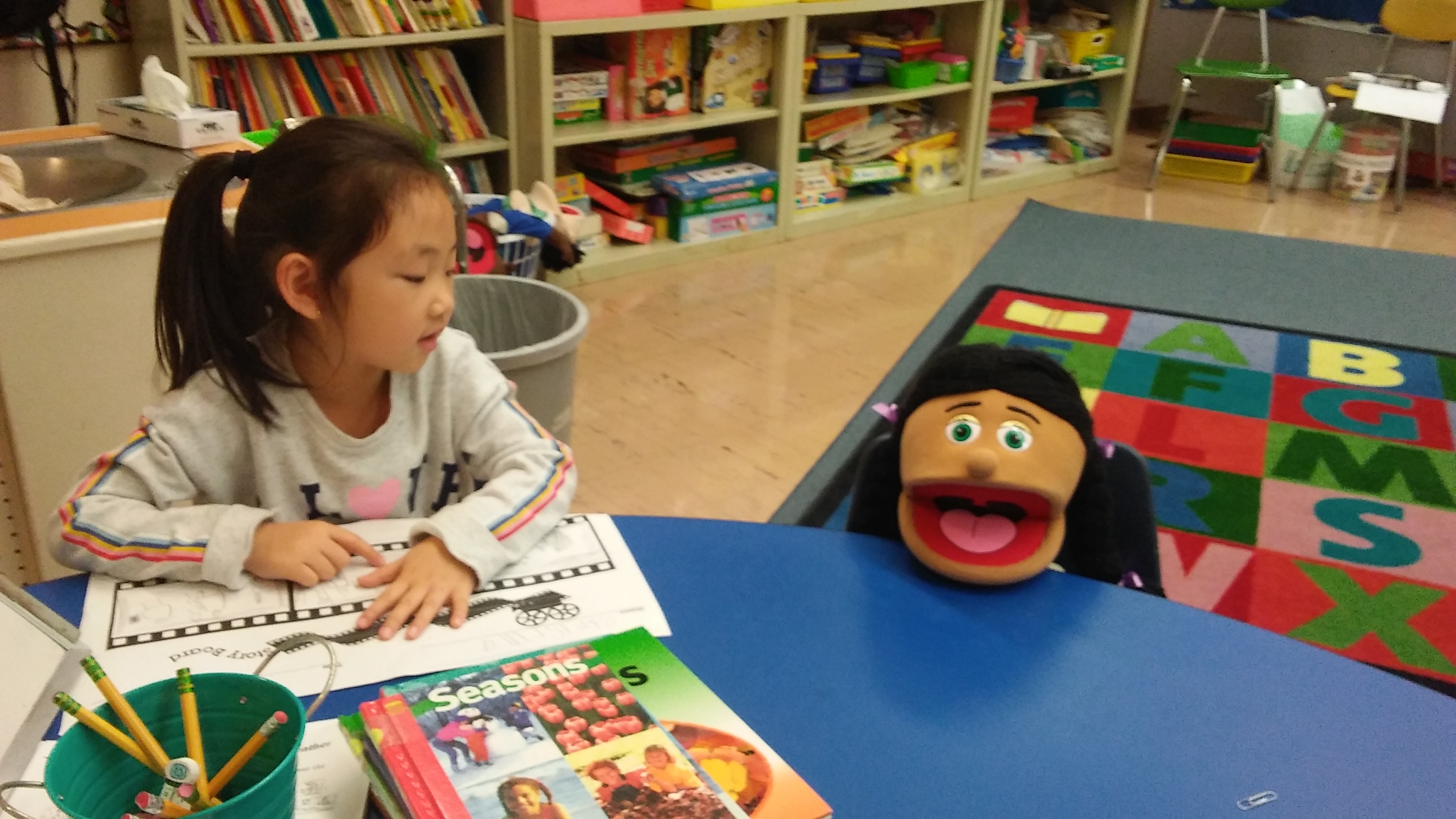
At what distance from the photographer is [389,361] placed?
1.02 metres

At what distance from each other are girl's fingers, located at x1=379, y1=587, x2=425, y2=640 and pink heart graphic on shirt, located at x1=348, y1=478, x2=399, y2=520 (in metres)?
0.27

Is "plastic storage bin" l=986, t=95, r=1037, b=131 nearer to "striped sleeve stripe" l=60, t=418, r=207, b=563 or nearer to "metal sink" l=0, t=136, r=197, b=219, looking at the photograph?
"metal sink" l=0, t=136, r=197, b=219

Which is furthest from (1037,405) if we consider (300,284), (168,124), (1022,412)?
(168,124)

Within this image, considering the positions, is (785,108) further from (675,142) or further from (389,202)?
(389,202)

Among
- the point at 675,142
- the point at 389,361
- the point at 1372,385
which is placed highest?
the point at 389,361

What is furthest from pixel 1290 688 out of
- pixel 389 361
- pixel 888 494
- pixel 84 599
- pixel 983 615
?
pixel 84 599

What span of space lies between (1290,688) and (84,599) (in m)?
0.87

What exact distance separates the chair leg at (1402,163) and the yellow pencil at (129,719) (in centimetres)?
471

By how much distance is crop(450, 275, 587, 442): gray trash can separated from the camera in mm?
1721

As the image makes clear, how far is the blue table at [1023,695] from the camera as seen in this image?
0.70m

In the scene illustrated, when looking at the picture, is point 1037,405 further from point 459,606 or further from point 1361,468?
point 1361,468

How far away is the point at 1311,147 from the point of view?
14.5 ft

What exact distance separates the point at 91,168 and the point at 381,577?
4.03 ft

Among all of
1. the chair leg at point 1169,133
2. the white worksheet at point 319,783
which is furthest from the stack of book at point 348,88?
the chair leg at point 1169,133
